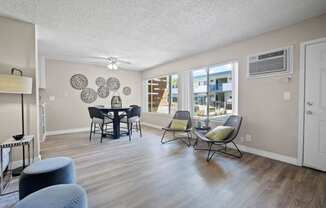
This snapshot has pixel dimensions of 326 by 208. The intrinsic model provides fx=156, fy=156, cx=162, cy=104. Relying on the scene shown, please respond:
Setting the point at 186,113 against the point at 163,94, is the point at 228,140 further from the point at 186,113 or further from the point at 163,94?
the point at 163,94

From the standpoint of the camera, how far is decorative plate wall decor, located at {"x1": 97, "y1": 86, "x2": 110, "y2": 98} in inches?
227

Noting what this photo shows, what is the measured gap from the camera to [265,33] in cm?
294

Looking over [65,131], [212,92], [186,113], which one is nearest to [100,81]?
[65,131]

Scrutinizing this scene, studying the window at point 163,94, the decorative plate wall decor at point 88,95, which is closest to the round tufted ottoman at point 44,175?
the window at point 163,94

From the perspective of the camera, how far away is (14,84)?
212 cm

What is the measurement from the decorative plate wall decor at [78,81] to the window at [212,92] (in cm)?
375

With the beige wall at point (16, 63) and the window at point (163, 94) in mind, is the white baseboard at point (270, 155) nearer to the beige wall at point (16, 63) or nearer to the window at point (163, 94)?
the window at point (163, 94)

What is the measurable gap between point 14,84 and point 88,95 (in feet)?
11.4

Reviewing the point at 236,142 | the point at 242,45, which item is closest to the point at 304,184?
the point at 236,142

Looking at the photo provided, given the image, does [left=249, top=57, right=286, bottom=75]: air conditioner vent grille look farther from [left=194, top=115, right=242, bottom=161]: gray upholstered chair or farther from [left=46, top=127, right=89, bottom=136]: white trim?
[left=46, top=127, right=89, bottom=136]: white trim

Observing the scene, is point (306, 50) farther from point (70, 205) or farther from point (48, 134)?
point (48, 134)

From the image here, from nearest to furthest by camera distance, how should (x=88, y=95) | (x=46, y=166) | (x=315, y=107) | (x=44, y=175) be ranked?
1. (x=44, y=175)
2. (x=46, y=166)
3. (x=315, y=107)
4. (x=88, y=95)

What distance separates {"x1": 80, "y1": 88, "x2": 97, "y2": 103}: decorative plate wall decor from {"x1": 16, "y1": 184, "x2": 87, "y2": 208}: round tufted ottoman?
4.76 metres

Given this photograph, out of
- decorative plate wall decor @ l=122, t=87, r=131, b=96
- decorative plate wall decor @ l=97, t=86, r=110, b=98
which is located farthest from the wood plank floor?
decorative plate wall decor @ l=122, t=87, r=131, b=96
